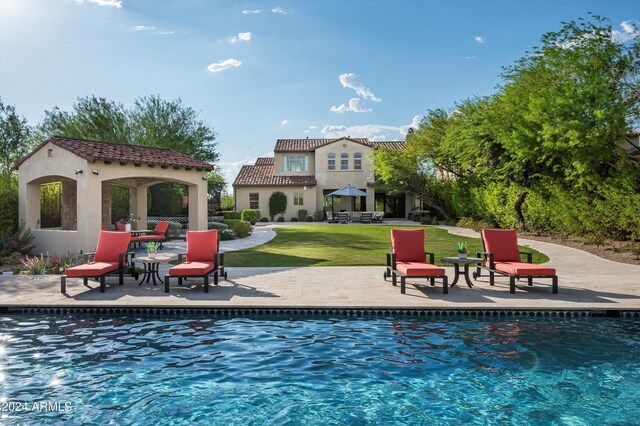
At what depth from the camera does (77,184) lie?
14336mm

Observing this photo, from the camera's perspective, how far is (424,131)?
30.5 meters

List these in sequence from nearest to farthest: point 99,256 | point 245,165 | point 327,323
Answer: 1. point 327,323
2. point 99,256
3. point 245,165

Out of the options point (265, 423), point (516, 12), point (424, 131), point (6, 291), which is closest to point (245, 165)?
point (424, 131)

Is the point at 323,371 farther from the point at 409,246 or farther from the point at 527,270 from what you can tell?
the point at 527,270

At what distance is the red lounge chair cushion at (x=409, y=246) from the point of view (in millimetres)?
9641

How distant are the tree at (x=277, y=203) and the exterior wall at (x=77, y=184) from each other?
18632 millimetres

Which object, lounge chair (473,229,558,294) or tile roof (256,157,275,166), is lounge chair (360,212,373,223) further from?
lounge chair (473,229,558,294)

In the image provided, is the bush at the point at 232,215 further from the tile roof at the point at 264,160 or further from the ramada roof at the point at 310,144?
the tile roof at the point at 264,160

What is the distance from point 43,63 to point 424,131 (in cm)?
2332

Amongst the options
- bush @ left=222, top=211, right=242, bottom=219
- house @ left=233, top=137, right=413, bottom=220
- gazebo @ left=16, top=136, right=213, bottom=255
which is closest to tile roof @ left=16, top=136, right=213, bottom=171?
gazebo @ left=16, top=136, right=213, bottom=255

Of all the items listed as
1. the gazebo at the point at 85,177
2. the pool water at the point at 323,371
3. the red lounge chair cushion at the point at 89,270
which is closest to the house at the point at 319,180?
the gazebo at the point at 85,177

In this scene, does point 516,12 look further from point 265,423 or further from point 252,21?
point 265,423

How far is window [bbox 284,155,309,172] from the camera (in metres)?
38.5

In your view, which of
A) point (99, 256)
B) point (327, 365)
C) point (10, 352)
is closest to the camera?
point (327, 365)
